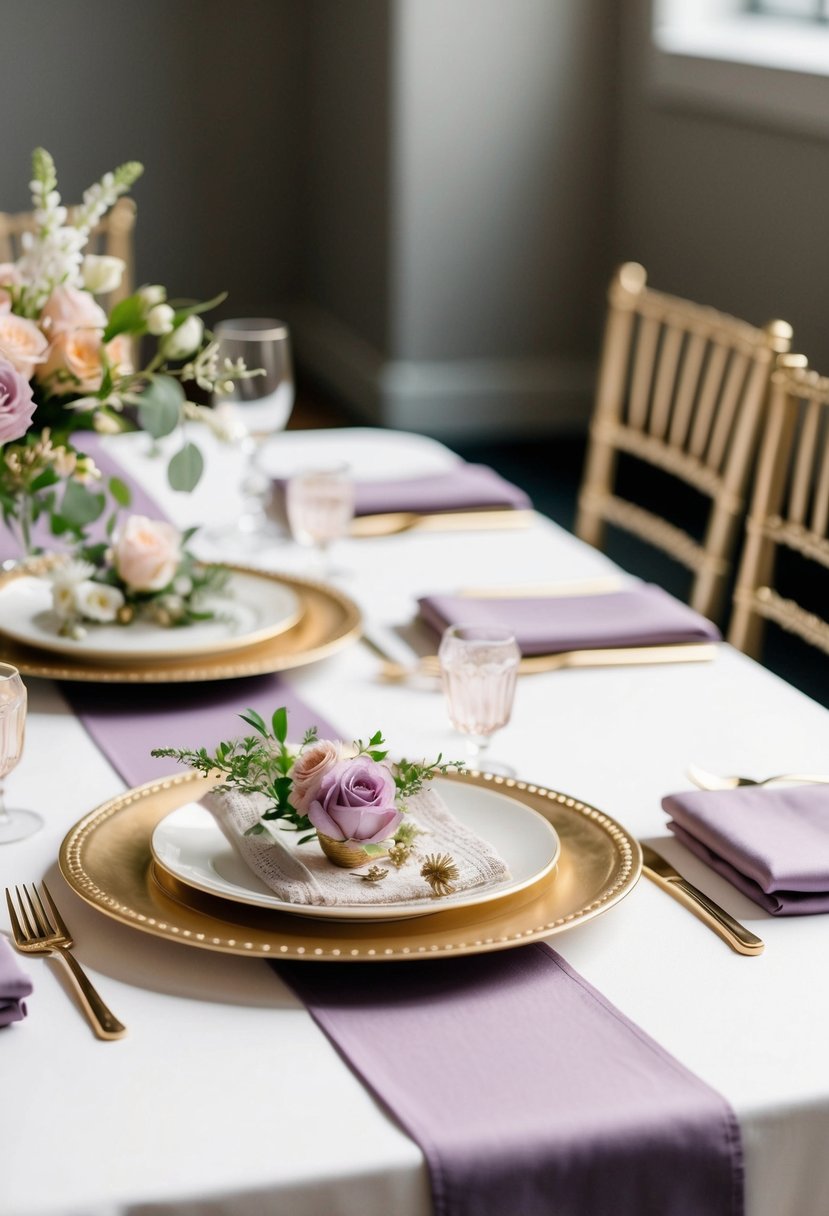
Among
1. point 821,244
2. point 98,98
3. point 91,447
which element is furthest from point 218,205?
point 91,447

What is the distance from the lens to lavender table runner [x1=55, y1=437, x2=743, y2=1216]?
0.87 m

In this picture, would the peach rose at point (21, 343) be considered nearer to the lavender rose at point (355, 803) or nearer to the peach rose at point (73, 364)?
the peach rose at point (73, 364)

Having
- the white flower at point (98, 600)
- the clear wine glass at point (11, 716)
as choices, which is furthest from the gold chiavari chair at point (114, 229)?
the clear wine glass at point (11, 716)

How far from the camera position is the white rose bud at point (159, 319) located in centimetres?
151

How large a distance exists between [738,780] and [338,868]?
404mm

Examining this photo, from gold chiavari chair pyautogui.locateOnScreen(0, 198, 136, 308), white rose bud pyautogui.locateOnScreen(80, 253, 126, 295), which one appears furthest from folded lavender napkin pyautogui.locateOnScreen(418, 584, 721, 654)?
gold chiavari chair pyautogui.locateOnScreen(0, 198, 136, 308)

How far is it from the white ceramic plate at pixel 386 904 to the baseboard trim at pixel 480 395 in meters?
3.98

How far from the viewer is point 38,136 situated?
19.1ft

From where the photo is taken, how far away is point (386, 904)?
105cm

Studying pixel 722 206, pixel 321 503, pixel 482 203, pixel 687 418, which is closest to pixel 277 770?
pixel 321 503

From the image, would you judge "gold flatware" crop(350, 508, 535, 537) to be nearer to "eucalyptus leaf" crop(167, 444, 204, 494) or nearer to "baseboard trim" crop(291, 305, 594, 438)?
"eucalyptus leaf" crop(167, 444, 204, 494)

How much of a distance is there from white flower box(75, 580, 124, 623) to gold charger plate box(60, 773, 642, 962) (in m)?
0.36

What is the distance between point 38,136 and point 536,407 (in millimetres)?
2001

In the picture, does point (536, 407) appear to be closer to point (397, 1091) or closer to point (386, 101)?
point (386, 101)
